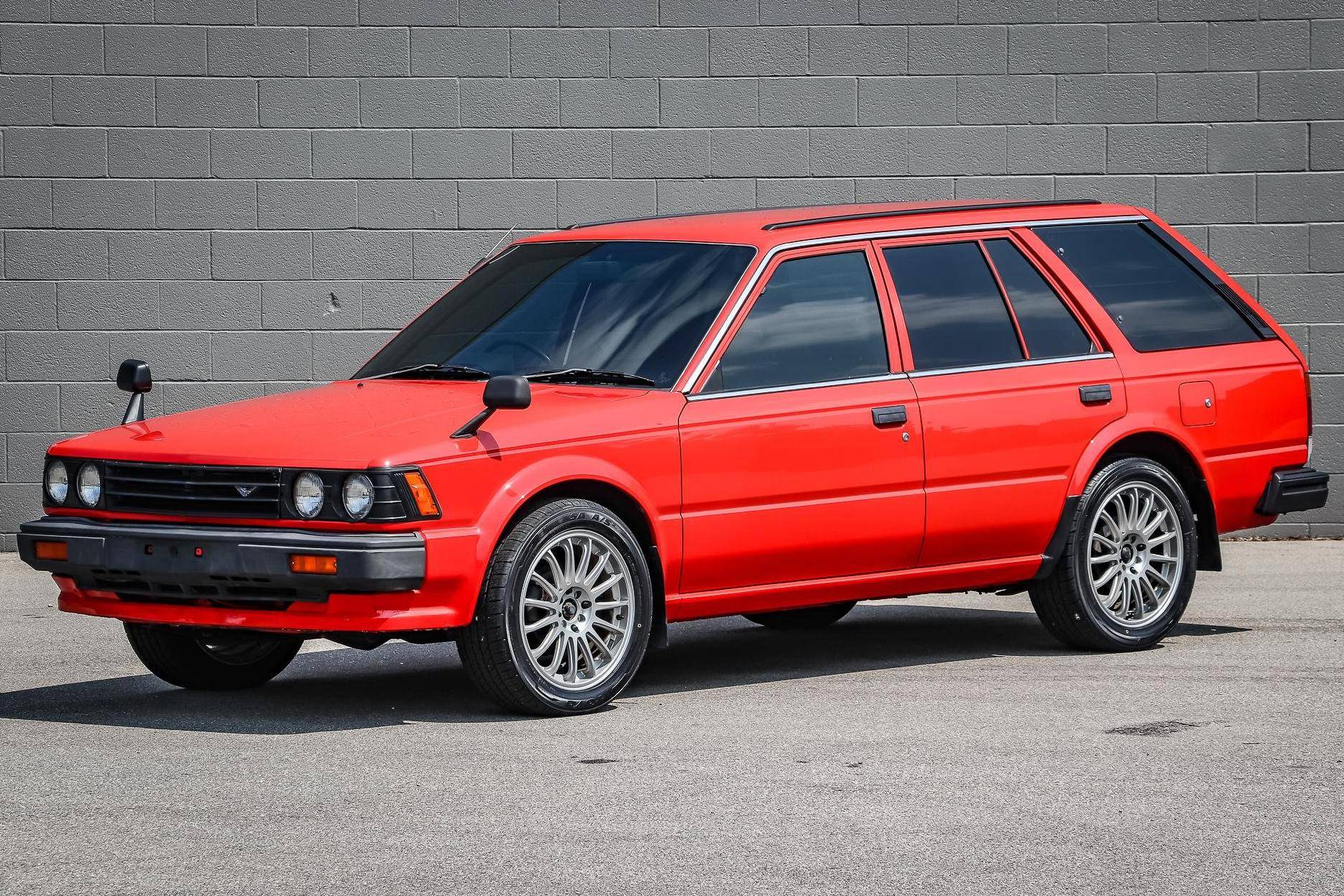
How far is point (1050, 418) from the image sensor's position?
28.1ft

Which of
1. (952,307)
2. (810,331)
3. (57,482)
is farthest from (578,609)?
(952,307)

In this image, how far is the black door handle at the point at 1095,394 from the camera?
8.69m

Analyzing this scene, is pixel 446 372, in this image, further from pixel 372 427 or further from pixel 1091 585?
pixel 1091 585

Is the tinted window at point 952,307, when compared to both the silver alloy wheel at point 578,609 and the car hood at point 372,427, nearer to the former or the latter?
the car hood at point 372,427

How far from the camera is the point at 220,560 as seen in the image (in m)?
7.11

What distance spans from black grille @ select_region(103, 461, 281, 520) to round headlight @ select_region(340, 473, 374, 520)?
0.77 ft

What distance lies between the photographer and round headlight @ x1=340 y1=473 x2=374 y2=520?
6.99 m

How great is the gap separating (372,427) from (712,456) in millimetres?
1178

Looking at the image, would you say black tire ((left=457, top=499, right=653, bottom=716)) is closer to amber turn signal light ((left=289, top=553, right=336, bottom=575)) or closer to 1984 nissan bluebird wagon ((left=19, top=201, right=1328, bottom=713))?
1984 nissan bluebird wagon ((left=19, top=201, right=1328, bottom=713))

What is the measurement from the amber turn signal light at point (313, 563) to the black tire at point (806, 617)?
10.5 ft

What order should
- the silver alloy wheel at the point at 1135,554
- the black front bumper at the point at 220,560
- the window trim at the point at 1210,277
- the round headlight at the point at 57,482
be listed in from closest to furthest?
the black front bumper at the point at 220,560
the round headlight at the point at 57,482
the silver alloy wheel at the point at 1135,554
the window trim at the point at 1210,277

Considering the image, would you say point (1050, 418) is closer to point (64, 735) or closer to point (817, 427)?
point (817, 427)

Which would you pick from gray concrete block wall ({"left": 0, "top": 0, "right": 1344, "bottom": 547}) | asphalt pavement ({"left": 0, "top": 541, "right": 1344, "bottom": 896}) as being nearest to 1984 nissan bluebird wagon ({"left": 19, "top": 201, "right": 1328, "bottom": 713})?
asphalt pavement ({"left": 0, "top": 541, "right": 1344, "bottom": 896})

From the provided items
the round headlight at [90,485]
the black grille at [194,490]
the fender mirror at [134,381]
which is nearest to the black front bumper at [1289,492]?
the black grille at [194,490]
